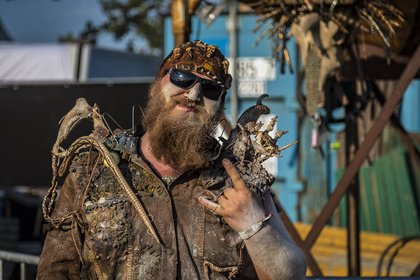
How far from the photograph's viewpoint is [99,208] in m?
3.43

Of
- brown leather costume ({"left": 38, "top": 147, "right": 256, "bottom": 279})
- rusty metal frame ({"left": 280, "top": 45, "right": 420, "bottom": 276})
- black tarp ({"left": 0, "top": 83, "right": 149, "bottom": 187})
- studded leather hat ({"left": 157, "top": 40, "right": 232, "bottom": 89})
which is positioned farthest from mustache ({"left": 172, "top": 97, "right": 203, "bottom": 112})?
black tarp ({"left": 0, "top": 83, "right": 149, "bottom": 187})

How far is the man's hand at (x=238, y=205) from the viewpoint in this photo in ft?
10.6

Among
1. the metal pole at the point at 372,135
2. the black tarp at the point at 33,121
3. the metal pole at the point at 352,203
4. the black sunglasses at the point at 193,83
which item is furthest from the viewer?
the black tarp at the point at 33,121

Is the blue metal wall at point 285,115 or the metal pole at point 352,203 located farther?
the blue metal wall at point 285,115

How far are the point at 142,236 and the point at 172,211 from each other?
14 centimetres

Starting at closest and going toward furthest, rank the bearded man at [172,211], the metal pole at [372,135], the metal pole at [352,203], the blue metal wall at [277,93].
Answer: the bearded man at [172,211], the metal pole at [372,135], the metal pole at [352,203], the blue metal wall at [277,93]

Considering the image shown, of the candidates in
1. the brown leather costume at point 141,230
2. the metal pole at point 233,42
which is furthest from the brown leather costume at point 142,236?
the metal pole at point 233,42

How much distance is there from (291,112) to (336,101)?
13.7 ft

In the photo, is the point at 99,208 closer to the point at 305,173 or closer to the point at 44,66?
the point at 305,173

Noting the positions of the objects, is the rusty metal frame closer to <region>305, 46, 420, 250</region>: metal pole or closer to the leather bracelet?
<region>305, 46, 420, 250</region>: metal pole

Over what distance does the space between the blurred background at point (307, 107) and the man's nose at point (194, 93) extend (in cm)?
197

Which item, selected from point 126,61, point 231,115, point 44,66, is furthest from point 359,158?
point 126,61

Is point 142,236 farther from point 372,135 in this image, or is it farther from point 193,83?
point 372,135

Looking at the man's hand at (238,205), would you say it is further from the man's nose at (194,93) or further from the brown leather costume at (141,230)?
the man's nose at (194,93)
